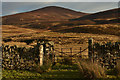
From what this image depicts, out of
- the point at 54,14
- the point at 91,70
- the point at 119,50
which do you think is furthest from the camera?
the point at 54,14

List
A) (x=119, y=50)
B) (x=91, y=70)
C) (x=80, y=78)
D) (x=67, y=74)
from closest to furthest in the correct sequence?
(x=91, y=70)
(x=80, y=78)
(x=67, y=74)
(x=119, y=50)

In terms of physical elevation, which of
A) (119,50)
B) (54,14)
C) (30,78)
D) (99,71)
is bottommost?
(30,78)

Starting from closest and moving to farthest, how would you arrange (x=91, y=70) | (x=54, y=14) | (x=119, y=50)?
1. (x=91, y=70)
2. (x=119, y=50)
3. (x=54, y=14)

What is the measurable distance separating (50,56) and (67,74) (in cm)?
268

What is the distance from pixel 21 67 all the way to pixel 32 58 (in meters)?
1.10

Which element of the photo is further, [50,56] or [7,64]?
[50,56]

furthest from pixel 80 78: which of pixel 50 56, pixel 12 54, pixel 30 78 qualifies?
pixel 12 54

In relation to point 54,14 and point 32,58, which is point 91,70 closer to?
point 32,58

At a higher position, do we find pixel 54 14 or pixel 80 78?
pixel 54 14

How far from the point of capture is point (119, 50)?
923 centimetres

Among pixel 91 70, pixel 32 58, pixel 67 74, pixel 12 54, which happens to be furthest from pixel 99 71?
pixel 12 54

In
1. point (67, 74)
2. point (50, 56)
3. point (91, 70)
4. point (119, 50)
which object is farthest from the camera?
point (50, 56)

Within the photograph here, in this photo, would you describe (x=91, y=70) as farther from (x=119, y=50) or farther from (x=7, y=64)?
(x=7, y=64)

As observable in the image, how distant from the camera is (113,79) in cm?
704
